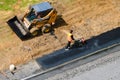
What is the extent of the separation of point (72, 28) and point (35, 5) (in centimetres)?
323

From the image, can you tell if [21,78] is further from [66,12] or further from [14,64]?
[66,12]

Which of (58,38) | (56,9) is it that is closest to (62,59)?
(58,38)

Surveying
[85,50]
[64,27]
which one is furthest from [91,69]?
[64,27]

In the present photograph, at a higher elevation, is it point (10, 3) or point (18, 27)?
point (10, 3)

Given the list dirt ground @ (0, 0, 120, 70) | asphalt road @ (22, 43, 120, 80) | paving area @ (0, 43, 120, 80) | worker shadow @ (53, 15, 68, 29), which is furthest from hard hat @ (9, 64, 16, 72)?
worker shadow @ (53, 15, 68, 29)

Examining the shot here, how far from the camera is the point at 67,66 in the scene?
2097cm

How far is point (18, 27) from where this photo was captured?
23.7 meters

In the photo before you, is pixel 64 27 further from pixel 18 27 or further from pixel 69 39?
pixel 18 27

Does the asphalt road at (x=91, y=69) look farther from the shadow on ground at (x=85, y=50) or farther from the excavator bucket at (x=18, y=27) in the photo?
the excavator bucket at (x=18, y=27)

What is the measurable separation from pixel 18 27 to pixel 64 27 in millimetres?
3374

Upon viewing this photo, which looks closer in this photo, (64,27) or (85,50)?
(85,50)

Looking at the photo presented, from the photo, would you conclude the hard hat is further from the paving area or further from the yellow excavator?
the yellow excavator

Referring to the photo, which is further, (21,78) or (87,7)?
(87,7)

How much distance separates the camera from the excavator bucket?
23134 millimetres
